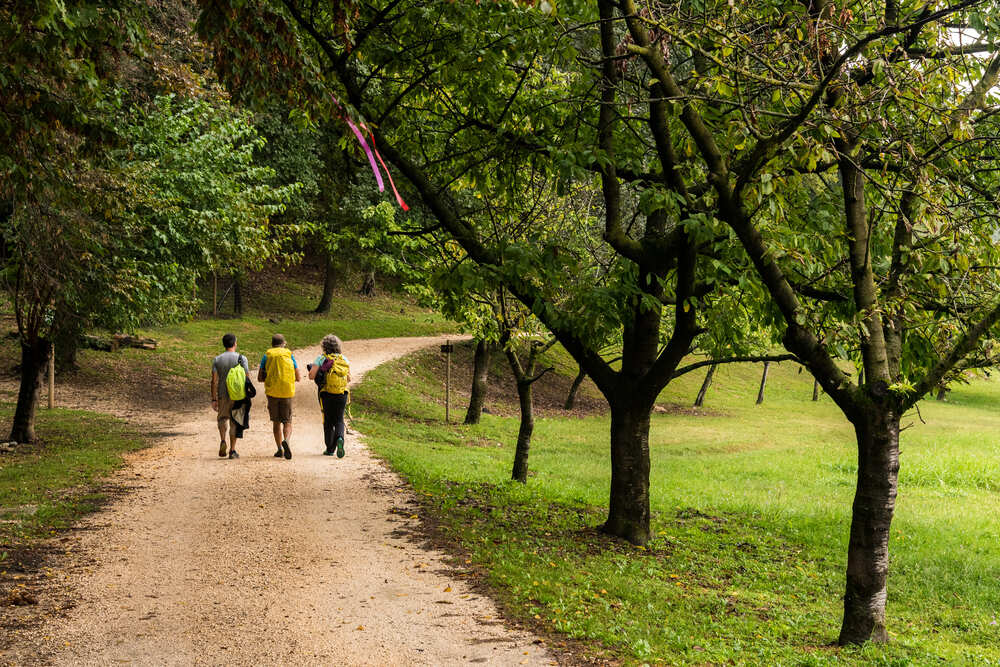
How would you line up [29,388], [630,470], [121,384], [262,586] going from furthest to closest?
[121,384] → [29,388] → [630,470] → [262,586]

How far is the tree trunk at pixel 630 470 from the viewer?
354 inches

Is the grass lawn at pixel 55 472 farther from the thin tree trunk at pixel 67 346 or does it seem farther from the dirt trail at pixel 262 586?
the thin tree trunk at pixel 67 346

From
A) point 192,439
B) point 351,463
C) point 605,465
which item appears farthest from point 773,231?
point 605,465

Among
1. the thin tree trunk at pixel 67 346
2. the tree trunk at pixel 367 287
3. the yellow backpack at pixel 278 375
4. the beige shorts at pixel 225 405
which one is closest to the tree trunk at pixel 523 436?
the yellow backpack at pixel 278 375

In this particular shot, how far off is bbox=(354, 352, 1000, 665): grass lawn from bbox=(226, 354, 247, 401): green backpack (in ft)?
8.62

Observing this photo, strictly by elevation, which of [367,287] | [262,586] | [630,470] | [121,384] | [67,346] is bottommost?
[262,586]

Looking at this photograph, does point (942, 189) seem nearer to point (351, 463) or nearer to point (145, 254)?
point (351, 463)

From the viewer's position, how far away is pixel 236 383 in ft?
39.2

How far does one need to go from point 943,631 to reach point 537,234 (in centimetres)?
708

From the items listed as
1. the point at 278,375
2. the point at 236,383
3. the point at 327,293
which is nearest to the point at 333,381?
the point at 278,375

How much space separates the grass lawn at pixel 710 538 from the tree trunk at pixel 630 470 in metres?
0.24

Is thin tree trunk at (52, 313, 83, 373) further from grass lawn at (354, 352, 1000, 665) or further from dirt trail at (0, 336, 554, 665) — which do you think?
dirt trail at (0, 336, 554, 665)

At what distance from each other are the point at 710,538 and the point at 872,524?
4843 mm

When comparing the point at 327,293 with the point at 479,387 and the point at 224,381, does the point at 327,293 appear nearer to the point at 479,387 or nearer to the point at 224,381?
the point at 479,387
